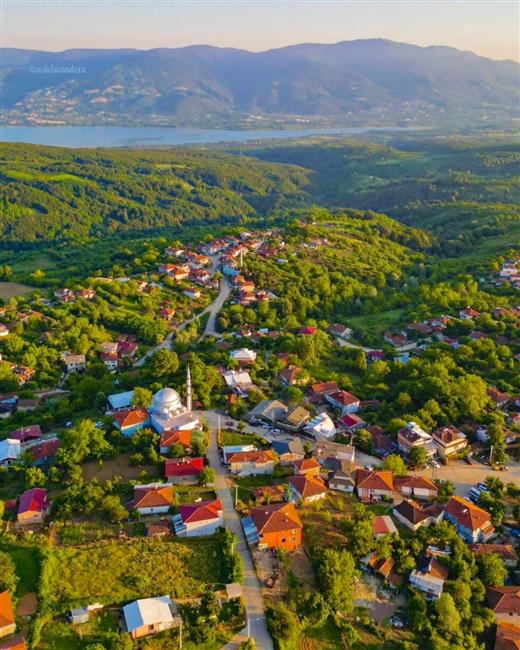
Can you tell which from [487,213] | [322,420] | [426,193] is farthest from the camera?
[426,193]

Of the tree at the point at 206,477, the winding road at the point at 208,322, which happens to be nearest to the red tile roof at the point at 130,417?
the tree at the point at 206,477

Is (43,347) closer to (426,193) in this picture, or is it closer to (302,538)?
(302,538)

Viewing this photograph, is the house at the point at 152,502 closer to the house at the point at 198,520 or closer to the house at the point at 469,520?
the house at the point at 198,520

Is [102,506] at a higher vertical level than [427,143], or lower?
lower

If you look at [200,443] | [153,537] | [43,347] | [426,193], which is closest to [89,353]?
[43,347]

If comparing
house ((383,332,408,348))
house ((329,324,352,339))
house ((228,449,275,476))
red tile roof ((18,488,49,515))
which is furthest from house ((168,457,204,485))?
Result: house ((329,324,352,339))

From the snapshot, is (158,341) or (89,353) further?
(158,341)
